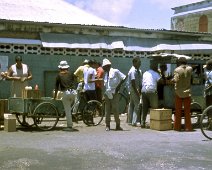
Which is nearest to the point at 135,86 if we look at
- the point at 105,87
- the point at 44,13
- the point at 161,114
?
the point at 105,87

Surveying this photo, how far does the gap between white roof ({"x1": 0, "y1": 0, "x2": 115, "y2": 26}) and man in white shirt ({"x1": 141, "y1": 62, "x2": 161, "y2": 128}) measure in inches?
222

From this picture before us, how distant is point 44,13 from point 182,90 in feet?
27.2

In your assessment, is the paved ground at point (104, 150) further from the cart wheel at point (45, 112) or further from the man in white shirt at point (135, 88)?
the man in white shirt at point (135, 88)

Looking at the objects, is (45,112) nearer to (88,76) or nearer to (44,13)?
(88,76)

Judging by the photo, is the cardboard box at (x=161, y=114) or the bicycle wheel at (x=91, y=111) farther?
the bicycle wheel at (x=91, y=111)

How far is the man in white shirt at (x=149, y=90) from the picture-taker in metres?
12.3

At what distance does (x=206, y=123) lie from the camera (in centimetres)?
1082

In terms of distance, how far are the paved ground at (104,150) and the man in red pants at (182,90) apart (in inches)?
19.7

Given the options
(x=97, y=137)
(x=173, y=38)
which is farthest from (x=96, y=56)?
(x=97, y=137)

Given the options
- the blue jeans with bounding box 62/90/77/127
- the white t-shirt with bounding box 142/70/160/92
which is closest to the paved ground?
the blue jeans with bounding box 62/90/77/127

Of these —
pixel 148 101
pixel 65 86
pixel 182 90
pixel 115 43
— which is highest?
pixel 115 43

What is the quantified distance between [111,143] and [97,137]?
3.25 ft

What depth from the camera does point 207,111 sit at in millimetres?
10156

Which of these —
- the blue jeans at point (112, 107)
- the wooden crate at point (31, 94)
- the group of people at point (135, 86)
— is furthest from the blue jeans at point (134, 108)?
the wooden crate at point (31, 94)
